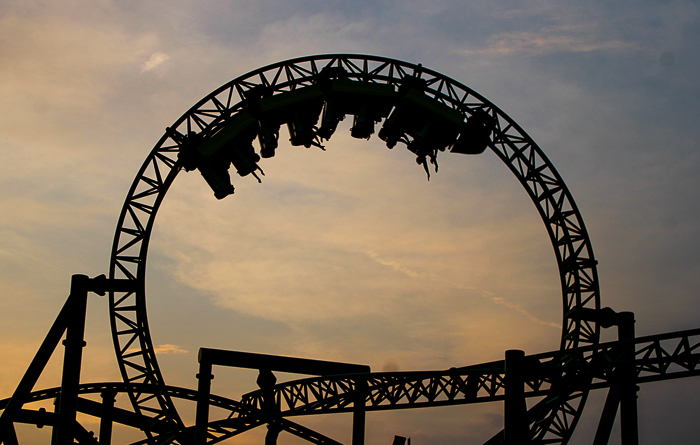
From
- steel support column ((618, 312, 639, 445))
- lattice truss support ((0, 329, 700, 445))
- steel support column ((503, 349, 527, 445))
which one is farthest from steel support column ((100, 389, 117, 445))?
steel support column ((618, 312, 639, 445))

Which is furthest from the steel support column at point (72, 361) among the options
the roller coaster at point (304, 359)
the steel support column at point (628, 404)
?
the steel support column at point (628, 404)

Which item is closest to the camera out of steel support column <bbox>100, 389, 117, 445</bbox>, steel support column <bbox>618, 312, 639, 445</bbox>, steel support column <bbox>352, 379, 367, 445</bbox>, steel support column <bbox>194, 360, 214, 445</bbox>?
steel support column <bbox>618, 312, 639, 445</bbox>

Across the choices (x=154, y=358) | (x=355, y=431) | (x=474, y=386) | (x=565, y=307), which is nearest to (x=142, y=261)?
(x=154, y=358)

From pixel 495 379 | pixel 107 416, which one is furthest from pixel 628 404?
pixel 107 416

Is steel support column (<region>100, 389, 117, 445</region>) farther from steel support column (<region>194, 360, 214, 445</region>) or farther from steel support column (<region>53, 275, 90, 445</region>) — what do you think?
steel support column (<region>194, 360, 214, 445</region>)

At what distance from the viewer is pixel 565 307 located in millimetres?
20672

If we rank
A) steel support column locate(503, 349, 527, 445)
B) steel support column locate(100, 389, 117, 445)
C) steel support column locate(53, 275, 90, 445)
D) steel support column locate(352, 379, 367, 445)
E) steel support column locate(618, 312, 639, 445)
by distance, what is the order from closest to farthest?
steel support column locate(503, 349, 527, 445) → steel support column locate(618, 312, 639, 445) → steel support column locate(53, 275, 90, 445) → steel support column locate(352, 379, 367, 445) → steel support column locate(100, 389, 117, 445)

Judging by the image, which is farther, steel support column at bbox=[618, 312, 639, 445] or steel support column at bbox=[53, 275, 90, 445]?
steel support column at bbox=[53, 275, 90, 445]

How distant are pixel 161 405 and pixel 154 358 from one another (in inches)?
48.1

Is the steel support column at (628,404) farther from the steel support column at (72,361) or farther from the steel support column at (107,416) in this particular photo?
the steel support column at (107,416)

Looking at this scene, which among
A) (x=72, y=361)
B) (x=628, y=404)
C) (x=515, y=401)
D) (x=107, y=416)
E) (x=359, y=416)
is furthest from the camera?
(x=107, y=416)

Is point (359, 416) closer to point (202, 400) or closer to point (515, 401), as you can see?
point (202, 400)

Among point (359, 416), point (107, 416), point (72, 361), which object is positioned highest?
point (72, 361)

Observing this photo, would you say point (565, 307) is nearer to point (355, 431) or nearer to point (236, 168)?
point (355, 431)
